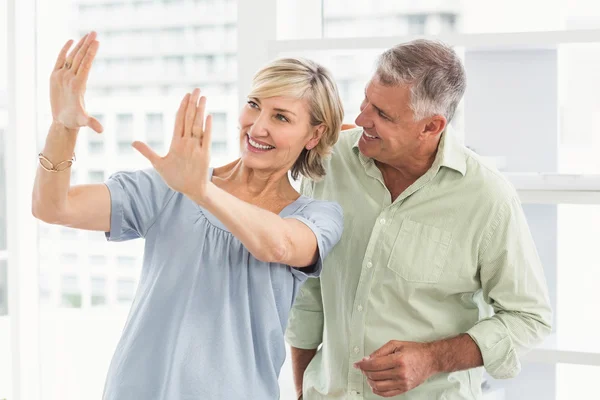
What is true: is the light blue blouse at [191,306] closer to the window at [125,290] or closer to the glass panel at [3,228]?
the glass panel at [3,228]

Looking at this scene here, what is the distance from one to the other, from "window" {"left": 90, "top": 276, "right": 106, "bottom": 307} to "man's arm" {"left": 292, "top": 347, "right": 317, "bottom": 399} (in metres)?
3.23

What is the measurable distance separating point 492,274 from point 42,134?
1907 mm

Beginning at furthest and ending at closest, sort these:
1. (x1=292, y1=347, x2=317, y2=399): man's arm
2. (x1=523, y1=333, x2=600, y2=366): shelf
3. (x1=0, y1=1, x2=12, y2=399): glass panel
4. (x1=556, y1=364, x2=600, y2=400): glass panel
→ (x1=0, y1=1, x2=12, y2=399): glass panel → (x1=556, y1=364, x2=600, y2=400): glass panel → (x1=523, y1=333, x2=600, y2=366): shelf → (x1=292, y1=347, x2=317, y2=399): man's arm

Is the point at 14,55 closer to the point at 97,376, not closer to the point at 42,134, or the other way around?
the point at 42,134

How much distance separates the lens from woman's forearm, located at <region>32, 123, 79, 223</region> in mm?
1482

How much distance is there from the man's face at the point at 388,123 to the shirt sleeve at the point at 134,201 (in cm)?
49

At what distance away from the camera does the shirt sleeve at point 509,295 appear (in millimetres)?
1837

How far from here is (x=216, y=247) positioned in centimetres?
162

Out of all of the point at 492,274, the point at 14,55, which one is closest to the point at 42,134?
the point at 14,55

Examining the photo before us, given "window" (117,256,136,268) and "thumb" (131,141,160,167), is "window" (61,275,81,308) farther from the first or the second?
"thumb" (131,141,160,167)

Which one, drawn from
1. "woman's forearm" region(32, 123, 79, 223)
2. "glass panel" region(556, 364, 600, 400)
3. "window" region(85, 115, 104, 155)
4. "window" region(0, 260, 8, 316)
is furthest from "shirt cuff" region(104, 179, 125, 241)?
"window" region(85, 115, 104, 155)

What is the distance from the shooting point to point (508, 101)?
243 cm

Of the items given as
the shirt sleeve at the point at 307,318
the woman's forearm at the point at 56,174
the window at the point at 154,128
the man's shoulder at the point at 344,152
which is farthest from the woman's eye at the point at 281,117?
the window at the point at 154,128

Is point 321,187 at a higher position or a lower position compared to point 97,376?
higher
